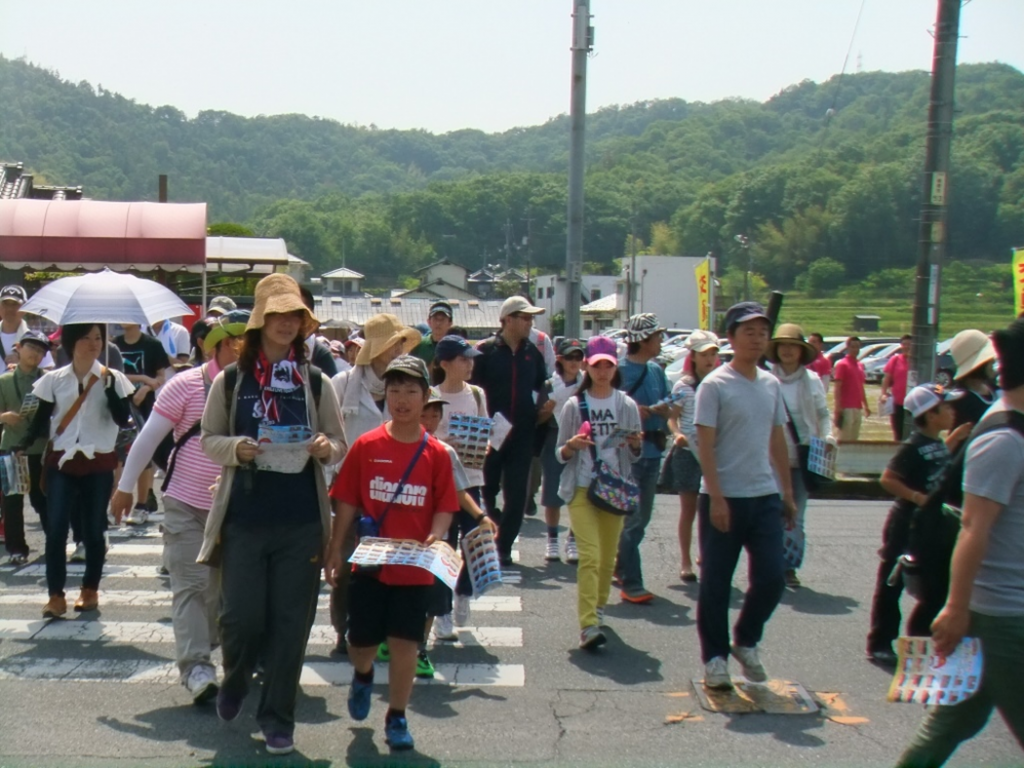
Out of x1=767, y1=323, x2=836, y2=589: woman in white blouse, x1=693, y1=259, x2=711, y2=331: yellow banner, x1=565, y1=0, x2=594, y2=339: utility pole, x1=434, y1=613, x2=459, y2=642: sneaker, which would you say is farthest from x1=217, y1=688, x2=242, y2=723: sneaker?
x1=693, y1=259, x2=711, y2=331: yellow banner

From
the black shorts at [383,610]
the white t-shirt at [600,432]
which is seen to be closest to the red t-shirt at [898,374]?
the white t-shirt at [600,432]

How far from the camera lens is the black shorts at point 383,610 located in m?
4.93

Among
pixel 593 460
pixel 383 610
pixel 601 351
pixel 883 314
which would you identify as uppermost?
pixel 601 351

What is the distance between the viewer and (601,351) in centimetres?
745

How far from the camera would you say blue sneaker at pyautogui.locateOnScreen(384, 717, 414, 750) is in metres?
5.02

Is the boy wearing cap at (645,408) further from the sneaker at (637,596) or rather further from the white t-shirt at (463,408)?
the white t-shirt at (463,408)

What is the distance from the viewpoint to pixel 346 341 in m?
12.6

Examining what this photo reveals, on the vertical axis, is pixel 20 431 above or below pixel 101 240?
below

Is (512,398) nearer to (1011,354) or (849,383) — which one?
(1011,354)

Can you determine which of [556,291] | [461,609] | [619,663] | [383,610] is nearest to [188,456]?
[383,610]

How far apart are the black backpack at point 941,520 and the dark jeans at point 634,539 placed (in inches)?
111

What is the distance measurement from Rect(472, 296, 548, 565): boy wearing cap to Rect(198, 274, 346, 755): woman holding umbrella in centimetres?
365

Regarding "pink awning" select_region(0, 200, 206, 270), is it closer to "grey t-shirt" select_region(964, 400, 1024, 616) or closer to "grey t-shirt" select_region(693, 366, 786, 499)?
"grey t-shirt" select_region(693, 366, 786, 499)

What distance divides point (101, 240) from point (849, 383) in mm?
13882
